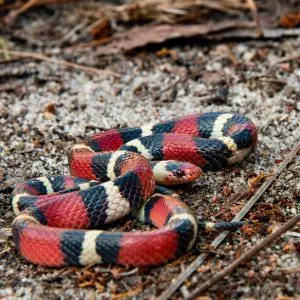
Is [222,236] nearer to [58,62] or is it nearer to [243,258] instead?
[243,258]

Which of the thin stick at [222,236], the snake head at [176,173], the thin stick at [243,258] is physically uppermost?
the snake head at [176,173]

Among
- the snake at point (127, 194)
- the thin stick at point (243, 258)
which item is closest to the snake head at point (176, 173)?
the snake at point (127, 194)

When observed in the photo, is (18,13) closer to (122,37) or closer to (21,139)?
(122,37)

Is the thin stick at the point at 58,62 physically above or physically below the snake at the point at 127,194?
above

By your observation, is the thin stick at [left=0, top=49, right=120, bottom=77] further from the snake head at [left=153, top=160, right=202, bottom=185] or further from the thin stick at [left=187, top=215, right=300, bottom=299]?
the thin stick at [left=187, top=215, right=300, bottom=299]

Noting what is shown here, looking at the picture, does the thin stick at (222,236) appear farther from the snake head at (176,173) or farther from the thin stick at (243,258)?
the snake head at (176,173)

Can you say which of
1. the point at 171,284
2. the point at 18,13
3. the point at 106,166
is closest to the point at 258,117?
the point at 106,166

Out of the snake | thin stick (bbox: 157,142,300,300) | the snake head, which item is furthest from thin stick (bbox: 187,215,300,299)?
the snake head
